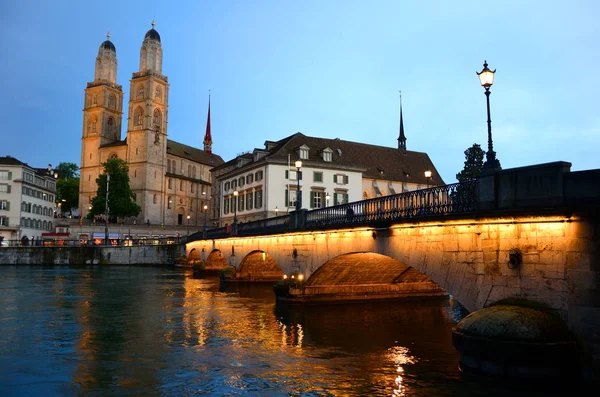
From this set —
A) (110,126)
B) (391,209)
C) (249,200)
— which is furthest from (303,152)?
(110,126)

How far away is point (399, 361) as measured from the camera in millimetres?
15453

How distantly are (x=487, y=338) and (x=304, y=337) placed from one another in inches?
339

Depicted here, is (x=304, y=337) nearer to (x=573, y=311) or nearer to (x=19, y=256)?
(x=573, y=311)

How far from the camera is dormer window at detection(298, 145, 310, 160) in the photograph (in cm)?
6255

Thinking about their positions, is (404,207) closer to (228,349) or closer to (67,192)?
(228,349)

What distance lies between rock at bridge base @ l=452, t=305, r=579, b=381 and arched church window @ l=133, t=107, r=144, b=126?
105m

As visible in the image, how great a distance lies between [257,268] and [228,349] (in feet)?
85.0

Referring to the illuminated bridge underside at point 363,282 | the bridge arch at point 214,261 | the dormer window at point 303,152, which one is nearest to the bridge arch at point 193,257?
the bridge arch at point 214,261

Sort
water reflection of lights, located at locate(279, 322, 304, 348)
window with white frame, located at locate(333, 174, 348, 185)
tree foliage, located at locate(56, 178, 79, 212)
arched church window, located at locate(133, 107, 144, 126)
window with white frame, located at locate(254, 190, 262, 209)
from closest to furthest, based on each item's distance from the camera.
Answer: water reflection of lights, located at locate(279, 322, 304, 348) → window with white frame, located at locate(254, 190, 262, 209) → window with white frame, located at locate(333, 174, 348, 185) → arched church window, located at locate(133, 107, 144, 126) → tree foliage, located at locate(56, 178, 79, 212)

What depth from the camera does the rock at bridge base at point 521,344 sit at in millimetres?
11336

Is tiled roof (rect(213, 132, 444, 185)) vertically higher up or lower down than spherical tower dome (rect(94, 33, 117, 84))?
lower down

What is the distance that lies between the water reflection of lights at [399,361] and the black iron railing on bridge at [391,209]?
14.8ft

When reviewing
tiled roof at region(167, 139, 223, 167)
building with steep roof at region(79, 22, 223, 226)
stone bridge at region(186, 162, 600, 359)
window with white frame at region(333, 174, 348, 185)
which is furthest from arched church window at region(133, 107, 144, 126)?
stone bridge at region(186, 162, 600, 359)

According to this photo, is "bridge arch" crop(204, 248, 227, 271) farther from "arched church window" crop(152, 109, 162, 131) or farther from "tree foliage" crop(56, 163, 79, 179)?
"tree foliage" crop(56, 163, 79, 179)
